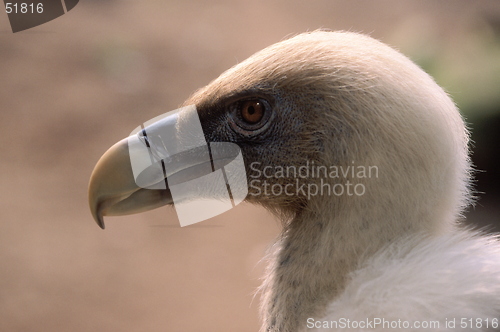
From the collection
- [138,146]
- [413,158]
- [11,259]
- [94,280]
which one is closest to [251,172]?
[138,146]

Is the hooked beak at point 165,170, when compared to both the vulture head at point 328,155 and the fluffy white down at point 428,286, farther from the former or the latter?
the fluffy white down at point 428,286

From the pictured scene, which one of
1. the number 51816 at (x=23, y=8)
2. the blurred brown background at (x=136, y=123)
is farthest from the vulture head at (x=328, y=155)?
the number 51816 at (x=23, y=8)

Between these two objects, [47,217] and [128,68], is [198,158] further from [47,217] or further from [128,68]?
[128,68]

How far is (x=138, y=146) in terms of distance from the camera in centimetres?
176

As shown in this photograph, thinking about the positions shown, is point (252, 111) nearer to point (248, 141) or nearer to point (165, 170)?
point (248, 141)

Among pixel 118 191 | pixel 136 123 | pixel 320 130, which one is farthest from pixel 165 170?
pixel 136 123

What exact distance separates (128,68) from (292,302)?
5510 millimetres

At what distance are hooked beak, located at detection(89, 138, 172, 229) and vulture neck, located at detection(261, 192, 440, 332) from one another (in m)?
0.47

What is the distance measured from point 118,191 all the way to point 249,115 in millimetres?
495

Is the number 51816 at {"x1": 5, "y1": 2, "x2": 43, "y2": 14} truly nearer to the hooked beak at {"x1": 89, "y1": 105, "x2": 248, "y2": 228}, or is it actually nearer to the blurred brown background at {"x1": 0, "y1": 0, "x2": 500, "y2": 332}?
the blurred brown background at {"x1": 0, "y1": 0, "x2": 500, "y2": 332}

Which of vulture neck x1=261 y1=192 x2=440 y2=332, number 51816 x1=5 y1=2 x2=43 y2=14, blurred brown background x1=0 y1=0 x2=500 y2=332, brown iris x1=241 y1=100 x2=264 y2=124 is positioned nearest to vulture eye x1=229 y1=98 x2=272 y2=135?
brown iris x1=241 y1=100 x2=264 y2=124

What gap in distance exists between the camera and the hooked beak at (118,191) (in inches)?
68.1

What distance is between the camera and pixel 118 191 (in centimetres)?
173

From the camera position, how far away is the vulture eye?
1727 mm
